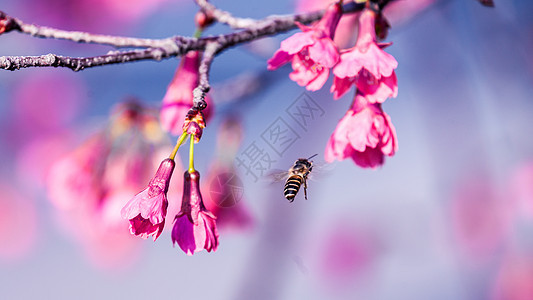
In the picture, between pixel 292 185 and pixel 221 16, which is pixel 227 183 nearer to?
pixel 292 185

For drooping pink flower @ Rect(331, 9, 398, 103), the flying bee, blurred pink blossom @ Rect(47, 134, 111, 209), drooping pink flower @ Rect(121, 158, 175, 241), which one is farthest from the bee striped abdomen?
blurred pink blossom @ Rect(47, 134, 111, 209)

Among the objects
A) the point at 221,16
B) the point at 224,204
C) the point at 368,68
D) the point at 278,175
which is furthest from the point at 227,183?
the point at 368,68

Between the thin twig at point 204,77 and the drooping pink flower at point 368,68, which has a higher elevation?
the drooping pink flower at point 368,68

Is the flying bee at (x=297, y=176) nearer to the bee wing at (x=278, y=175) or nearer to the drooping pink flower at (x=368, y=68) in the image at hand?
the bee wing at (x=278, y=175)

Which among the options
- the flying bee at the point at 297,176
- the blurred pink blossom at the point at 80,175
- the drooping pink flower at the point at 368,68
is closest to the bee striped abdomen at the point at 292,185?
the flying bee at the point at 297,176

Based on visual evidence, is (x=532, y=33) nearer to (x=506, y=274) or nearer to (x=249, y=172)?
Answer: (x=249, y=172)

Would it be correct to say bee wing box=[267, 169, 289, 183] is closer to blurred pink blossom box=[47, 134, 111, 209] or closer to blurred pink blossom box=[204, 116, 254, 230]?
blurred pink blossom box=[204, 116, 254, 230]
